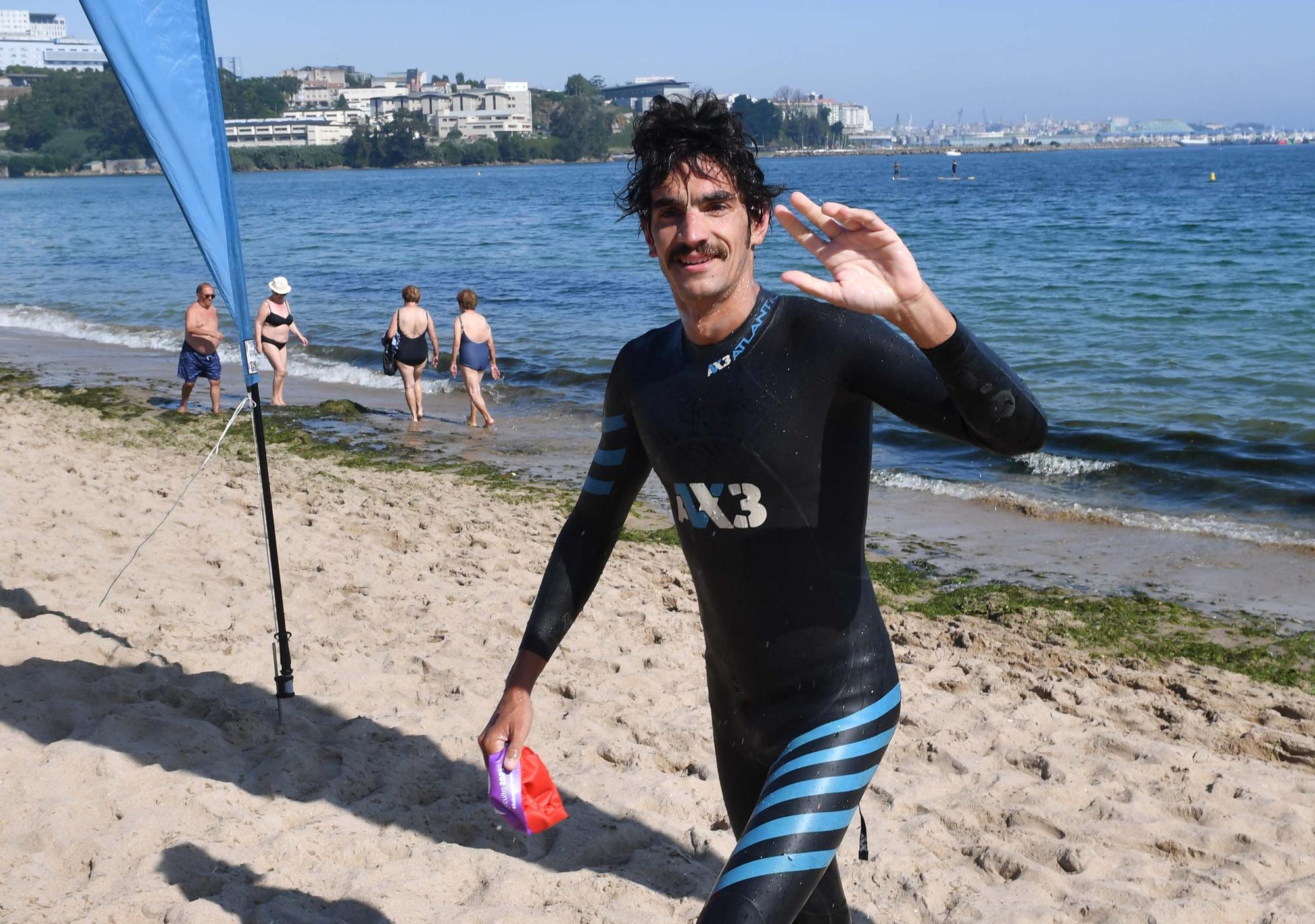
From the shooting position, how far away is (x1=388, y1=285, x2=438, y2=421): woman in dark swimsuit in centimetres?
1381

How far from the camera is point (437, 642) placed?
6.07 meters

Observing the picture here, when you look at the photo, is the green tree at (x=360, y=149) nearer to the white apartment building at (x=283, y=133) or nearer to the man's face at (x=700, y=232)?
the white apartment building at (x=283, y=133)

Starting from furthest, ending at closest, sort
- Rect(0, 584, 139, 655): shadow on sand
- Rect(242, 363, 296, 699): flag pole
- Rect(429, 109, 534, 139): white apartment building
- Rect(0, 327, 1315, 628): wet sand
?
Rect(429, 109, 534, 139): white apartment building < Rect(0, 327, 1315, 628): wet sand < Rect(0, 584, 139, 655): shadow on sand < Rect(242, 363, 296, 699): flag pole

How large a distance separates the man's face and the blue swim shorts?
40.5 ft

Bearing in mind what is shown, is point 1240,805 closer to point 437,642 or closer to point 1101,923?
point 1101,923

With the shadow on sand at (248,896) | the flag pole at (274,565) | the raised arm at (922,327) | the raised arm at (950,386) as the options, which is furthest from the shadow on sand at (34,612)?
the raised arm at (922,327)

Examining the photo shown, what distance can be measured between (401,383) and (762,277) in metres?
13.9

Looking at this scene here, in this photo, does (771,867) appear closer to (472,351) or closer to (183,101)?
(183,101)

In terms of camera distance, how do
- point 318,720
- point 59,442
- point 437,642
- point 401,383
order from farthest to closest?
point 401,383 < point 59,442 < point 437,642 < point 318,720

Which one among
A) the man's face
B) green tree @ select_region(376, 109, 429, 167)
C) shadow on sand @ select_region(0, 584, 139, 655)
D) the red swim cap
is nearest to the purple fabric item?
the red swim cap

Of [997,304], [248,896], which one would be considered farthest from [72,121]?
[248,896]

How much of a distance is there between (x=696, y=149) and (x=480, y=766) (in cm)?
305

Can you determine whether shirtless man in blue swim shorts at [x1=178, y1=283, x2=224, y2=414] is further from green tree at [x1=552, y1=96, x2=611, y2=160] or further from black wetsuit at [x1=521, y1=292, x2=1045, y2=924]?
green tree at [x1=552, y1=96, x2=611, y2=160]

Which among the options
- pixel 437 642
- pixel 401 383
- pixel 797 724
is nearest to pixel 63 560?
pixel 437 642
